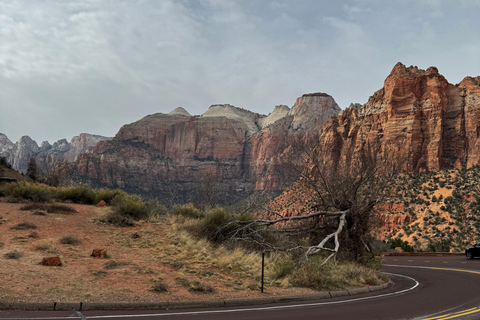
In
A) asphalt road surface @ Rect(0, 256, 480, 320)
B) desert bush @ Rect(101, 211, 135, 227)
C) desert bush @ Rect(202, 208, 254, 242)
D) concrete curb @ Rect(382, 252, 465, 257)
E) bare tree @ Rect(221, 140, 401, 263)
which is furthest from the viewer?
concrete curb @ Rect(382, 252, 465, 257)

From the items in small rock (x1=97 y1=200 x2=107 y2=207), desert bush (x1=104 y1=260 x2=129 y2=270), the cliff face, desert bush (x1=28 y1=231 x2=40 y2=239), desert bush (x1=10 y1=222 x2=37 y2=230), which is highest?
the cliff face

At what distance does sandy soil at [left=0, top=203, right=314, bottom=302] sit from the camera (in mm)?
8836

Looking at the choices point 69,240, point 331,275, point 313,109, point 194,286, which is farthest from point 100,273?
point 313,109

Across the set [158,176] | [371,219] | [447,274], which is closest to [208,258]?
[371,219]

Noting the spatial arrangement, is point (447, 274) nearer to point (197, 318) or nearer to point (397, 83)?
point (197, 318)

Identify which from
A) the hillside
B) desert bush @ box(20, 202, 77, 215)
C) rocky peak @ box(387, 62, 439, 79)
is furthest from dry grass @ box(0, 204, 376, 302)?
rocky peak @ box(387, 62, 439, 79)

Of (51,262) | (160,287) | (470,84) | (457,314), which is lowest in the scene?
(457,314)

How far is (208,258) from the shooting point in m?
14.4

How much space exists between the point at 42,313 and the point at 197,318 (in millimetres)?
3236

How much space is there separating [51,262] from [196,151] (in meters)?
162

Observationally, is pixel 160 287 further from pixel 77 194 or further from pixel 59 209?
pixel 77 194

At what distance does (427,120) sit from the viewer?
2450 inches

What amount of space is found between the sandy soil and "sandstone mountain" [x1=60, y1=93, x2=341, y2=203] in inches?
4668

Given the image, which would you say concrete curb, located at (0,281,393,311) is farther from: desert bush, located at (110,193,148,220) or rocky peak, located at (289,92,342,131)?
rocky peak, located at (289,92,342,131)
